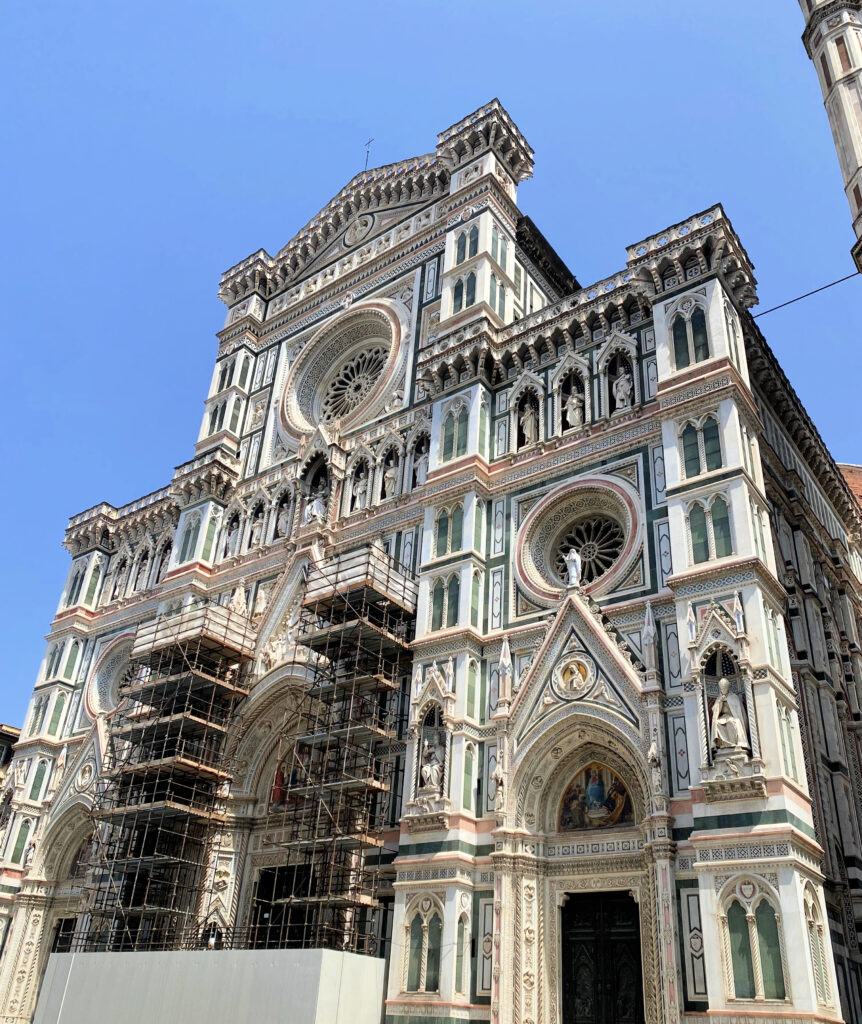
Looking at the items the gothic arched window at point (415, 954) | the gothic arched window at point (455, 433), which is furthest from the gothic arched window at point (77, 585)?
the gothic arched window at point (415, 954)

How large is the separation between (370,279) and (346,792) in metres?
18.9

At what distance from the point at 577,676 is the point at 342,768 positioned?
6671mm

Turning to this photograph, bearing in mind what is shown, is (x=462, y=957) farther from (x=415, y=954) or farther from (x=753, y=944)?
(x=753, y=944)

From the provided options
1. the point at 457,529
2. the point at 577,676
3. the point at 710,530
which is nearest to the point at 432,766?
the point at 577,676

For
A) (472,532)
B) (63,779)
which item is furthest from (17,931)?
(472,532)

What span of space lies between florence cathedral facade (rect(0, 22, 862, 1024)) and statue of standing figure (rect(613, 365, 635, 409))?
5.3 inches

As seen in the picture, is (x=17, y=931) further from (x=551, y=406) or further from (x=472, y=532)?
(x=551, y=406)

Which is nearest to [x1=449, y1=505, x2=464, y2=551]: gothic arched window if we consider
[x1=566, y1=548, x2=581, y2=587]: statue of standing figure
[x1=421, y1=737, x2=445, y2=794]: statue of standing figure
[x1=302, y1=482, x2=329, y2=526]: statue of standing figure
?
[x1=566, y1=548, x2=581, y2=587]: statue of standing figure

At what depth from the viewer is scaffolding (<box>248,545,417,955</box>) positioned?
67.5 feet

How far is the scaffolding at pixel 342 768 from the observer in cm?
2056

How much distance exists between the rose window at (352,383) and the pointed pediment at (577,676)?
42.4ft

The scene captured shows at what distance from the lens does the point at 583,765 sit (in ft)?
63.4

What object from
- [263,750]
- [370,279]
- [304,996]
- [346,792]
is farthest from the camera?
[370,279]

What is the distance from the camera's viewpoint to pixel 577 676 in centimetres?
1945
